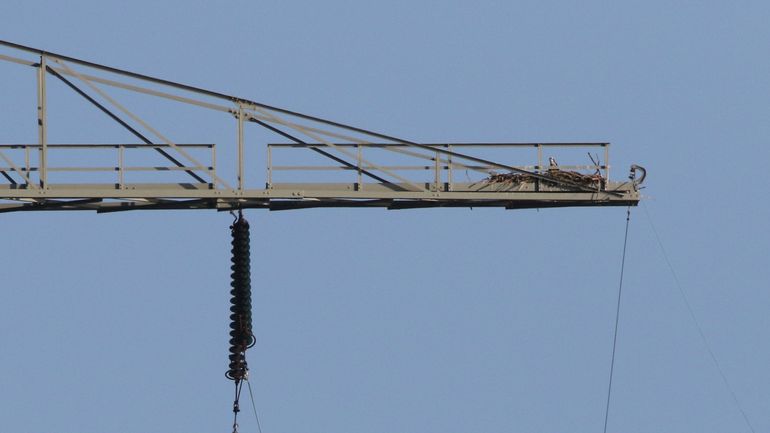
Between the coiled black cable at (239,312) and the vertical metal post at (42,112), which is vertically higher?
the vertical metal post at (42,112)

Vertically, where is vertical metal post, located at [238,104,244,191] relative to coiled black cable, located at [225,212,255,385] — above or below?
above

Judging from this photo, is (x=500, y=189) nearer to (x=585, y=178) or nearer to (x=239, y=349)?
(x=585, y=178)

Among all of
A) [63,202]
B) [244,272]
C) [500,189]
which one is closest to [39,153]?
[63,202]

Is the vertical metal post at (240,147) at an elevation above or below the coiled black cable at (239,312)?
above

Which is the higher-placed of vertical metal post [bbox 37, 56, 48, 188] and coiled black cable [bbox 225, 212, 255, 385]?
vertical metal post [bbox 37, 56, 48, 188]

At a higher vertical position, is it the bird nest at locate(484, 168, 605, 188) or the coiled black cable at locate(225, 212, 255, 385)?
the bird nest at locate(484, 168, 605, 188)

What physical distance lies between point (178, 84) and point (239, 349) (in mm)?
6132

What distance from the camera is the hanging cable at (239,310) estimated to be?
60156 mm

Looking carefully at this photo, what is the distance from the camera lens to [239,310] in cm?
6019

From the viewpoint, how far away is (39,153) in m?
59.9

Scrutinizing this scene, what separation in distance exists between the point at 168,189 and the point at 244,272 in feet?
8.30

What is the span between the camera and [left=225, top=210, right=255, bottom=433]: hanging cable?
60156 mm

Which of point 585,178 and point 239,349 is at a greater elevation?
point 585,178

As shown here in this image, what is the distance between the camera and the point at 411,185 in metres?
60.4
